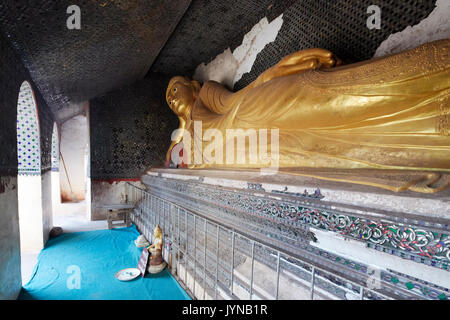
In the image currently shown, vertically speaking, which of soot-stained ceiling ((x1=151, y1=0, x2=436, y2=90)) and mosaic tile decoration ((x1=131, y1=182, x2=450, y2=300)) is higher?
soot-stained ceiling ((x1=151, y1=0, x2=436, y2=90))

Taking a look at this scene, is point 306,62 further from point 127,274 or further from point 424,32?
point 127,274

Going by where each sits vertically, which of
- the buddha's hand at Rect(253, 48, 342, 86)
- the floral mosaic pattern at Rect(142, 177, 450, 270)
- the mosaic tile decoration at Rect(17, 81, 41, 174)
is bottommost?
the floral mosaic pattern at Rect(142, 177, 450, 270)

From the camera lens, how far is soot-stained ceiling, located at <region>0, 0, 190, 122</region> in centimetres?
177

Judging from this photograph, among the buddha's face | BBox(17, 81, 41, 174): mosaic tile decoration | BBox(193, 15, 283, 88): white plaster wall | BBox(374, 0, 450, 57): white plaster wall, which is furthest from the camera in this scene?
the buddha's face

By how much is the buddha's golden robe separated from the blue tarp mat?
1579 mm

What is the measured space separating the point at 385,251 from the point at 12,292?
267 cm

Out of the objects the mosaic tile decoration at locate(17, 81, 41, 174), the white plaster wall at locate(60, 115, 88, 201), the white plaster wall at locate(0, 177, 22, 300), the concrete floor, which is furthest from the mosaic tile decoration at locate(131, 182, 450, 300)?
the white plaster wall at locate(60, 115, 88, 201)

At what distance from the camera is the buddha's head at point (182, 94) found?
12.4ft

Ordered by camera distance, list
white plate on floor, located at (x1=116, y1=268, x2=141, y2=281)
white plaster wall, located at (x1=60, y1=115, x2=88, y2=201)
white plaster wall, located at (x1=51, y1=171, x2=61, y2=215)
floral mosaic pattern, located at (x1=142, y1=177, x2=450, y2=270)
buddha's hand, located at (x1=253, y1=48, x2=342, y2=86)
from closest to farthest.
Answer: floral mosaic pattern, located at (x1=142, y1=177, x2=450, y2=270), buddha's hand, located at (x1=253, y1=48, x2=342, y2=86), white plate on floor, located at (x1=116, y1=268, x2=141, y2=281), white plaster wall, located at (x1=51, y1=171, x2=61, y2=215), white plaster wall, located at (x1=60, y1=115, x2=88, y2=201)

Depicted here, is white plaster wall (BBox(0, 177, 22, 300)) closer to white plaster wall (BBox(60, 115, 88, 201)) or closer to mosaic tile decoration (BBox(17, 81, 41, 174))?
mosaic tile decoration (BBox(17, 81, 41, 174))

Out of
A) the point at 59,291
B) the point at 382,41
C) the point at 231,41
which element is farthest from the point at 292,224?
the point at 231,41

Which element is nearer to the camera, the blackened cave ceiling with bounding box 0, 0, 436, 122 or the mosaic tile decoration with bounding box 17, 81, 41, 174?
the blackened cave ceiling with bounding box 0, 0, 436, 122

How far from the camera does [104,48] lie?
9.06 feet
